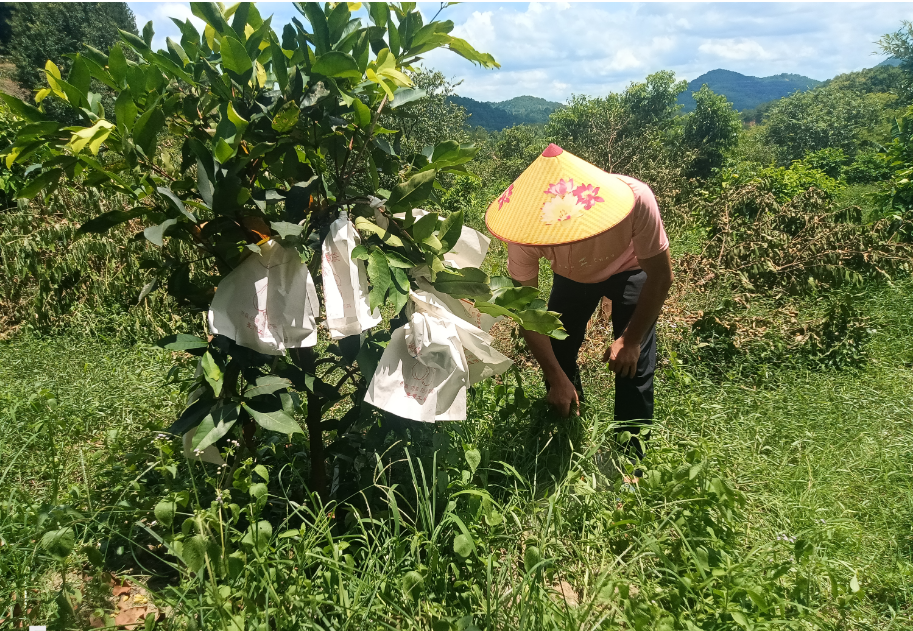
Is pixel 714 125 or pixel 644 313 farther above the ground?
pixel 714 125

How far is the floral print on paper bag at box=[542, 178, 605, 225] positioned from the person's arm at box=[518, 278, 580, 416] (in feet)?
1.00

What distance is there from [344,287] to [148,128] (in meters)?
0.55

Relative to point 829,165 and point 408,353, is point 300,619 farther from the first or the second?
point 829,165

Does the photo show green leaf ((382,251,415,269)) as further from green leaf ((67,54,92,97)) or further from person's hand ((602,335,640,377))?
person's hand ((602,335,640,377))

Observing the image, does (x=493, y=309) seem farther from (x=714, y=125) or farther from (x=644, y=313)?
(x=714, y=125)

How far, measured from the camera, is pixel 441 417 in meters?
1.38

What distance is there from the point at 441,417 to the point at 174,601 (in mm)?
795

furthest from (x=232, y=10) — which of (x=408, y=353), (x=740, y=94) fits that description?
(x=740, y=94)

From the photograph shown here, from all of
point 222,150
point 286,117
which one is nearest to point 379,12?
point 286,117

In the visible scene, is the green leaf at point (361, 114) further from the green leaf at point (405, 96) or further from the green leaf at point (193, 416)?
the green leaf at point (193, 416)

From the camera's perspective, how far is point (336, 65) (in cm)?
128

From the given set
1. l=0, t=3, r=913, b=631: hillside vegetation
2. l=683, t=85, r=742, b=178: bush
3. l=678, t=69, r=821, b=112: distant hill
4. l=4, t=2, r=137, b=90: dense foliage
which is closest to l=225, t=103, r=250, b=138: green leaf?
l=0, t=3, r=913, b=631: hillside vegetation

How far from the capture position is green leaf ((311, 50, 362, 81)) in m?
1.26

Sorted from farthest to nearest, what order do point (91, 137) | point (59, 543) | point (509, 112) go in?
point (509, 112) → point (59, 543) → point (91, 137)
